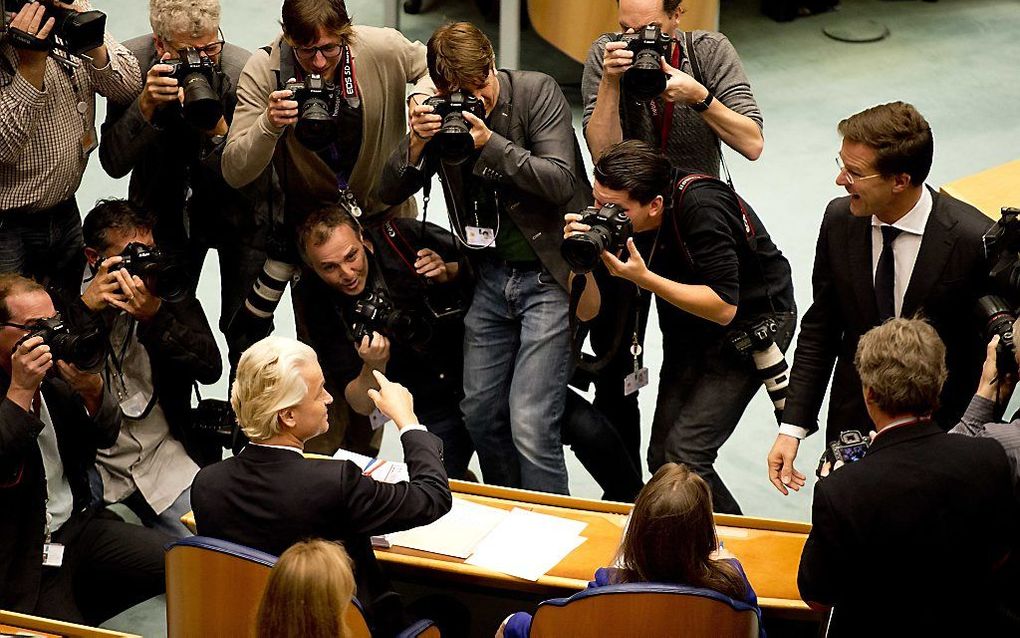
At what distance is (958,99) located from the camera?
721cm

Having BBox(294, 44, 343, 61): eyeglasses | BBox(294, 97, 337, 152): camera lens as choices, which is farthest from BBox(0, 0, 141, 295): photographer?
BBox(294, 97, 337, 152): camera lens

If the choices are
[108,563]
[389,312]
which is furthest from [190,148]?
[108,563]

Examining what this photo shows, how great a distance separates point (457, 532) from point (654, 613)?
819 millimetres

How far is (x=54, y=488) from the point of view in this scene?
12.4ft

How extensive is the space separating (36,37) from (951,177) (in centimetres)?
416

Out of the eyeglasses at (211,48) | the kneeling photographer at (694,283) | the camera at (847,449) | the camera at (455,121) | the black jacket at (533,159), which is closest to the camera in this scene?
the camera at (847,449)

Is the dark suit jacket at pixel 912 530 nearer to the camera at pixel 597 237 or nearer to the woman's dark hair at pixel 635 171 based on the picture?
the camera at pixel 597 237

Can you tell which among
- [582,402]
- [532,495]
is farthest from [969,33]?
[532,495]

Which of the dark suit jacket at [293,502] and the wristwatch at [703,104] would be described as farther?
the wristwatch at [703,104]

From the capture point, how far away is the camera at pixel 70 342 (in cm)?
355

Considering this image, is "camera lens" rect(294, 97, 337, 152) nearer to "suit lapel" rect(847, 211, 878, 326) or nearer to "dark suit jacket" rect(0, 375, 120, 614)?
"dark suit jacket" rect(0, 375, 120, 614)

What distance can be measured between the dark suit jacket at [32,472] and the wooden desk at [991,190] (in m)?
2.94

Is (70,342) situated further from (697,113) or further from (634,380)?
(697,113)

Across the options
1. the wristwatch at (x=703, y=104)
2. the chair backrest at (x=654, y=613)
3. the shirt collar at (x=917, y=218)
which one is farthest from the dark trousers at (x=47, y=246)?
the shirt collar at (x=917, y=218)
